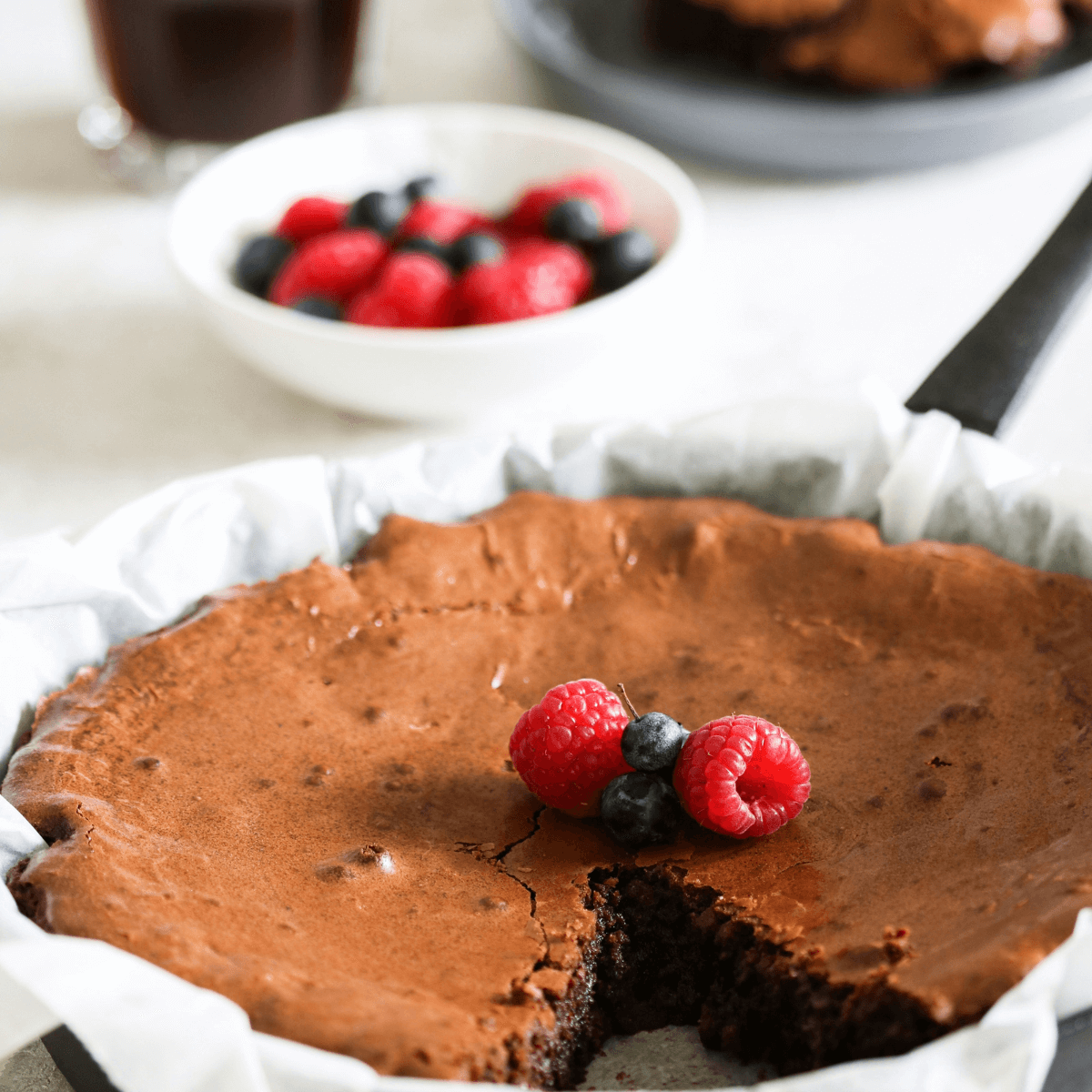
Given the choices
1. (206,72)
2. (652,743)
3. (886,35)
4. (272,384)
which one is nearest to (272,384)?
(272,384)

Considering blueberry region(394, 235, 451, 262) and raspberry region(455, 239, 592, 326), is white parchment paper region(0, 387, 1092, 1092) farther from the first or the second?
blueberry region(394, 235, 451, 262)

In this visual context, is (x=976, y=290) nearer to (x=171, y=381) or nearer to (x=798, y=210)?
(x=798, y=210)

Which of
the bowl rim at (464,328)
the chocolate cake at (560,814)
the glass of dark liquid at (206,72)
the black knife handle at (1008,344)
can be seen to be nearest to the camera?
the chocolate cake at (560,814)

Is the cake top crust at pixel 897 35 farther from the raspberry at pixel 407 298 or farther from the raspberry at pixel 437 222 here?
the raspberry at pixel 407 298

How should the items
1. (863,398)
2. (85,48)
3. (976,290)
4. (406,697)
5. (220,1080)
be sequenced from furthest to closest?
1. (85,48)
2. (976,290)
3. (863,398)
4. (406,697)
5. (220,1080)

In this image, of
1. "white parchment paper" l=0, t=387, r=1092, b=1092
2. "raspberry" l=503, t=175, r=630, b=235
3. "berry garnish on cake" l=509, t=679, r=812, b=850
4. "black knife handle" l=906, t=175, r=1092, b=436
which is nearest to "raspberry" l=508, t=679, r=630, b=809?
"berry garnish on cake" l=509, t=679, r=812, b=850

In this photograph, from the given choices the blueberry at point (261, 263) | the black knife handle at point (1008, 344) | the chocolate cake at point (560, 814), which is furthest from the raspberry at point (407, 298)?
the black knife handle at point (1008, 344)

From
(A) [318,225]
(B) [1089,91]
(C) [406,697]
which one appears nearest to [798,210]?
(B) [1089,91]
